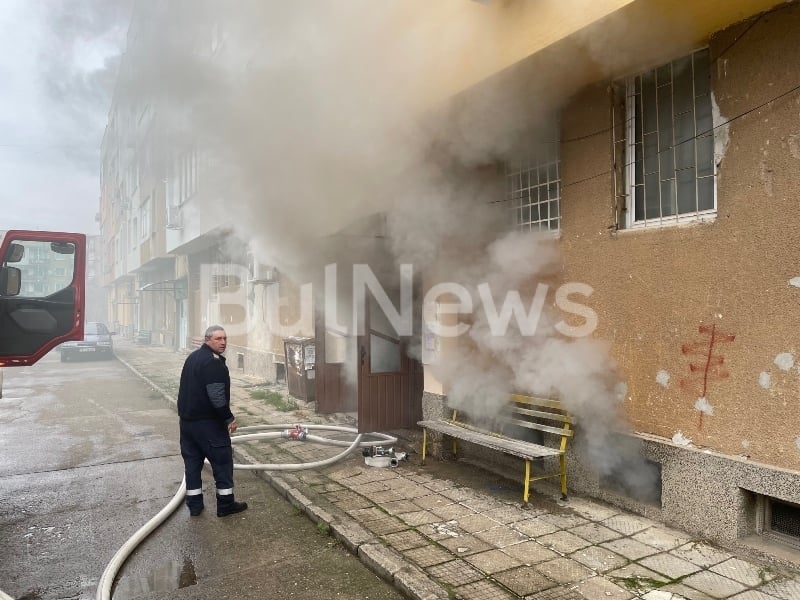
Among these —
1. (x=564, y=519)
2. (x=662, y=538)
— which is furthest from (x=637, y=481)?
(x=564, y=519)

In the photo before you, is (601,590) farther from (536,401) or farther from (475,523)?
(536,401)

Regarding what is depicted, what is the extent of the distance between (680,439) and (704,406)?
333mm

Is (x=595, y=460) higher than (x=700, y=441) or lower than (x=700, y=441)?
lower

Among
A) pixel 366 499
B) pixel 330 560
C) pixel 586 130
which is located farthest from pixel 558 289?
pixel 330 560

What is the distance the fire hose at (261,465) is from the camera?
11.8 feet

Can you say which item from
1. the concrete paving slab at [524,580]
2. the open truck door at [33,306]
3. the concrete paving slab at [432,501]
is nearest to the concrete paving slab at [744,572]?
the concrete paving slab at [524,580]

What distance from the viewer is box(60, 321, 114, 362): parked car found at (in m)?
20.7

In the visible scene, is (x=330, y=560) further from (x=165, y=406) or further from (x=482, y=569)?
(x=165, y=406)

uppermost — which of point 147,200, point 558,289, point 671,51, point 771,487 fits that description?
point 147,200

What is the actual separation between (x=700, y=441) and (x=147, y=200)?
26.7 meters

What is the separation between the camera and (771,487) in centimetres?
356

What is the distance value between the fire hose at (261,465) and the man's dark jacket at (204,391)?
2.67 ft

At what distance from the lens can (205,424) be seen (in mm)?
4809

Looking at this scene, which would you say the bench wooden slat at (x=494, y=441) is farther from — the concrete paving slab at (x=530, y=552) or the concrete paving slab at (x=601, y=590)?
the concrete paving slab at (x=601, y=590)
